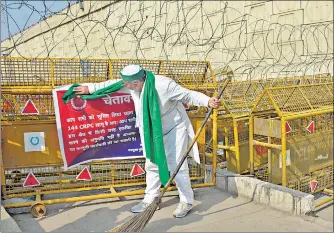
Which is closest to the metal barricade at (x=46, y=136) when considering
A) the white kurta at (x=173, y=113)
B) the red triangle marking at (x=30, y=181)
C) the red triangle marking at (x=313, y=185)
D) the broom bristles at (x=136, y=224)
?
the red triangle marking at (x=30, y=181)

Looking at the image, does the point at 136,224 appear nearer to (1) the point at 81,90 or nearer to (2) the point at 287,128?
(1) the point at 81,90

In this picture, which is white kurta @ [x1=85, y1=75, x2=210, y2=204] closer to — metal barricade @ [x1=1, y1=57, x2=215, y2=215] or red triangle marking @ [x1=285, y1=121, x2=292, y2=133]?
metal barricade @ [x1=1, y1=57, x2=215, y2=215]

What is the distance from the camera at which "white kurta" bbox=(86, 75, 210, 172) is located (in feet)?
12.1

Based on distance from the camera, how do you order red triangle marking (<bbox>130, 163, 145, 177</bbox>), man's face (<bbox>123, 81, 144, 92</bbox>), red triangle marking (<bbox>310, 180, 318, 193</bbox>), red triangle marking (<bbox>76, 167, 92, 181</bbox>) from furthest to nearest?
red triangle marking (<bbox>310, 180, 318, 193</bbox>) < red triangle marking (<bbox>130, 163, 145, 177</bbox>) < red triangle marking (<bbox>76, 167, 92, 181</bbox>) < man's face (<bbox>123, 81, 144, 92</bbox>)

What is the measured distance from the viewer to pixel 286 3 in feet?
33.0

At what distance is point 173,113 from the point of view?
3822mm

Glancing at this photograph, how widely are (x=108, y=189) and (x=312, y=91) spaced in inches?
139

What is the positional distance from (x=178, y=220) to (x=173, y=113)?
1101 millimetres

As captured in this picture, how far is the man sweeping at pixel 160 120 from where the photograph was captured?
12.0ft

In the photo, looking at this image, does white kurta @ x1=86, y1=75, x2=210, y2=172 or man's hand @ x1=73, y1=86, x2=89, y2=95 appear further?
man's hand @ x1=73, y1=86, x2=89, y2=95

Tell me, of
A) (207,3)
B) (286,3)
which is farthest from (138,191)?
(207,3)

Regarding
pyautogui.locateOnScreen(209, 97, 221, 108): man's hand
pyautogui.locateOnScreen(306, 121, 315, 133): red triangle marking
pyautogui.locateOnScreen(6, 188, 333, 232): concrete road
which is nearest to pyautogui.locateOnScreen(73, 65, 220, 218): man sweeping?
pyautogui.locateOnScreen(209, 97, 221, 108): man's hand

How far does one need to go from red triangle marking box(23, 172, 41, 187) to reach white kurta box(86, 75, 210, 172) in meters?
1.37

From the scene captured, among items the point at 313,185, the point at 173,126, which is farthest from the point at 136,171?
the point at 313,185
